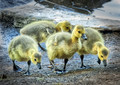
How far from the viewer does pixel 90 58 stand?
5.05 meters

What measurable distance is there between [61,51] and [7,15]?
3435 millimetres

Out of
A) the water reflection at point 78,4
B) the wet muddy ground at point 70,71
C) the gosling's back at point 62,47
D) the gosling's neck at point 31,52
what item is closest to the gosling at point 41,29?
the wet muddy ground at point 70,71

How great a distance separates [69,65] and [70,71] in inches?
21.9

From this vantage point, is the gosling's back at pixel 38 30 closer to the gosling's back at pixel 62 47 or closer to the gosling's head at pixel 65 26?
the gosling's head at pixel 65 26

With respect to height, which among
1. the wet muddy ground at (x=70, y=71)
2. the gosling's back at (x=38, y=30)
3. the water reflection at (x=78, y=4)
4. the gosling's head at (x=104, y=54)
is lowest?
the wet muddy ground at (x=70, y=71)

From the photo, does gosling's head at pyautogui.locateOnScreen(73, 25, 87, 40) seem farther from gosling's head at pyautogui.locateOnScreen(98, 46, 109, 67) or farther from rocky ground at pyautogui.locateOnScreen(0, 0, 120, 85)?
rocky ground at pyautogui.locateOnScreen(0, 0, 120, 85)

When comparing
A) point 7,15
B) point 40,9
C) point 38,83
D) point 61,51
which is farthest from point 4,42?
point 38,83

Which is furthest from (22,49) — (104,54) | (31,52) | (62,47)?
(104,54)

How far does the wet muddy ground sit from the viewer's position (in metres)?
3.10

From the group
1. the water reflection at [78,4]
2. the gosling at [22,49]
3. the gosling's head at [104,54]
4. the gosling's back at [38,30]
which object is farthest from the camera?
the water reflection at [78,4]

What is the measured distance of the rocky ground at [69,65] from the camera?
123 inches

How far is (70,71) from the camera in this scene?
158 inches

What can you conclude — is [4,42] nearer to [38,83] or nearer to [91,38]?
[91,38]

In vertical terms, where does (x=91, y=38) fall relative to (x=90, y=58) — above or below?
above
